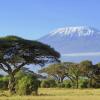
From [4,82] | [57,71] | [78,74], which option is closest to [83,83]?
[78,74]

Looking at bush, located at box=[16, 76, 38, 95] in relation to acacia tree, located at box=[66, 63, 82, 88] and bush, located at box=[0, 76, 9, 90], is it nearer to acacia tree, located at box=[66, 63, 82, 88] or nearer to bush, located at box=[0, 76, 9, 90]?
bush, located at box=[0, 76, 9, 90]

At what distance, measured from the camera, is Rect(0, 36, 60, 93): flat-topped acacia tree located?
165ft

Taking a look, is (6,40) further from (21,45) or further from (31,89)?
(31,89)

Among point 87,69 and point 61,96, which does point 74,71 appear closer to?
point 87,69

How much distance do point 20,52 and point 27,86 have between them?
38.7ft

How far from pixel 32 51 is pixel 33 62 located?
126 centimetres

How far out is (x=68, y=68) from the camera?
290 feet

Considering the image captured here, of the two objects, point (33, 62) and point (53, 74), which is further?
point (53, 74)

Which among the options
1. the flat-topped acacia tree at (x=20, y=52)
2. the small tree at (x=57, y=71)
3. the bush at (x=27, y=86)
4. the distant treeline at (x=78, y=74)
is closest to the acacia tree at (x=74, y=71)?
the distant treeline at (x=78, y=74)

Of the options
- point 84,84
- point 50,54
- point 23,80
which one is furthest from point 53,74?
point 23,80

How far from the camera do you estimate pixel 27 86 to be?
4022 cm

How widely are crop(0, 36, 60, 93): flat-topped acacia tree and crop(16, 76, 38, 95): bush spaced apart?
8.64 m

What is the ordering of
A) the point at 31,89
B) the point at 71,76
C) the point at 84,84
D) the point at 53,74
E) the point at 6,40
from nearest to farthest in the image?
the point at 31,89, the point at 6,40, the point at 84,84, the point at 71,76, the point at 53,74

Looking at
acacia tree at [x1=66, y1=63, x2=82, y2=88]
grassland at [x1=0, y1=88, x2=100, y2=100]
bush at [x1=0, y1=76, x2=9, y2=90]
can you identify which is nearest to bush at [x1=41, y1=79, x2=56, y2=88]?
acacia tree at [x1=66, y1=63, x2=82, y2=88]
